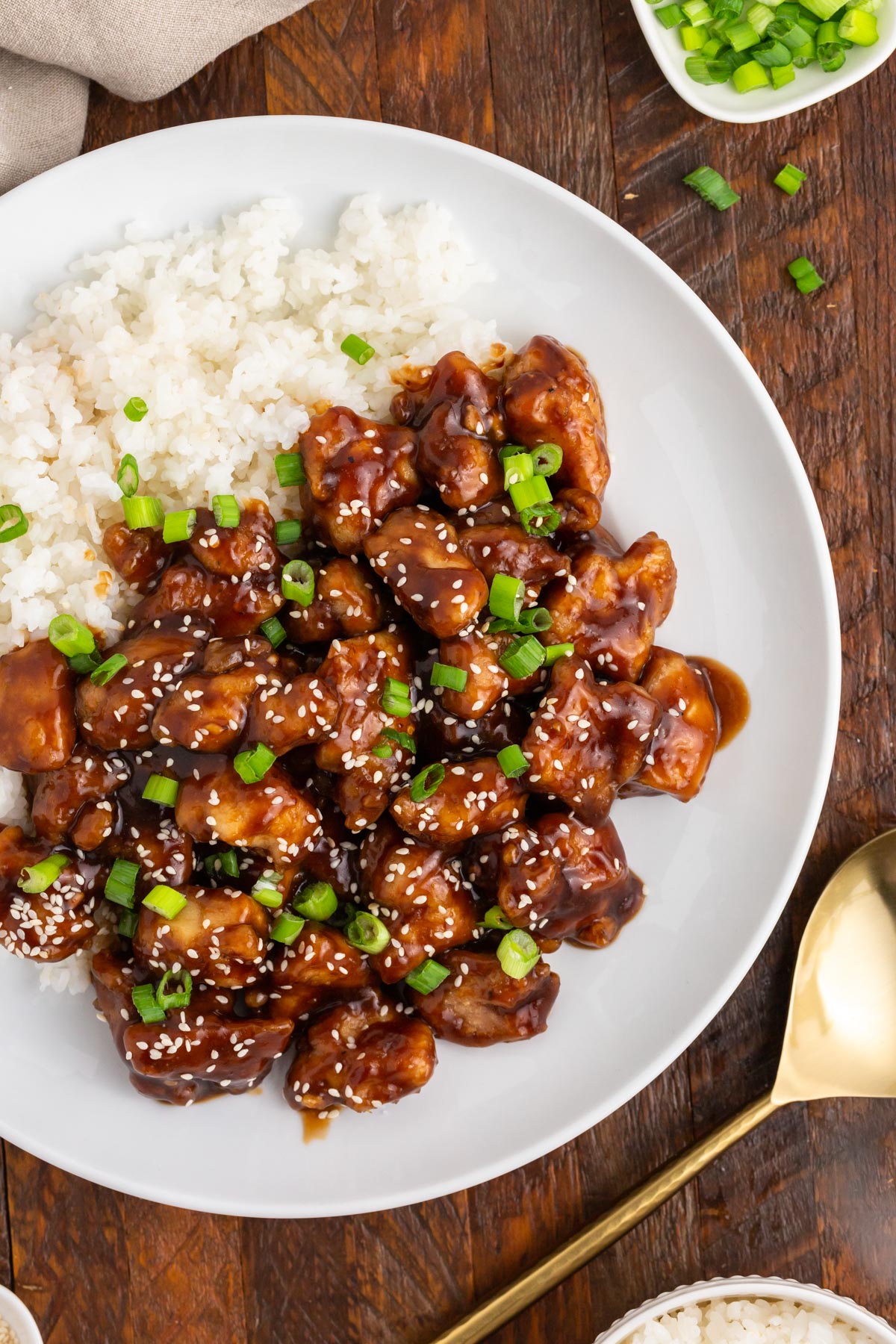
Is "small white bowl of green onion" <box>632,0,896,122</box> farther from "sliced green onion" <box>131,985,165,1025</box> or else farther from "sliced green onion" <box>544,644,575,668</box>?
"sliced green onion" <box>131,985,165,1025</box>

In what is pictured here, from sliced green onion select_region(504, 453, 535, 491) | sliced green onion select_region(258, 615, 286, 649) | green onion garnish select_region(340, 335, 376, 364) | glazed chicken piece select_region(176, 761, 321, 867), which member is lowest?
glazed chicken piece select_region(176, 761, 321, 867)

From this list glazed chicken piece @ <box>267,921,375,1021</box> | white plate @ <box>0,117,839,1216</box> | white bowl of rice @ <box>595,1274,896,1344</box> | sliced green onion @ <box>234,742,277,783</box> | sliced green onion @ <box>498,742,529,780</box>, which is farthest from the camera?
white bowl of rice @ <box>595,1274,896,1344</box>

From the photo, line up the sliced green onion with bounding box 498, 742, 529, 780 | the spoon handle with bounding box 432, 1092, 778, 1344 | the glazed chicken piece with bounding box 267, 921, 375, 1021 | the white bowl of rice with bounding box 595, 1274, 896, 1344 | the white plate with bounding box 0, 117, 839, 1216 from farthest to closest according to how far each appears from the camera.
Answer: the spoon handle with bounding box 432, 1092, 778, 1344 < the white bowl of rice with bounding box 595, 1274, 896, 1344 < the white plate with bounding box 0, 117, 839, 1216 < the glazed chicken piece with bounding box 267, 921, 375, 1021 < the sliced green onion with bounding box 498, 742, 529, 780

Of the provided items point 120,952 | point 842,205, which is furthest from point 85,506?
point 842,205

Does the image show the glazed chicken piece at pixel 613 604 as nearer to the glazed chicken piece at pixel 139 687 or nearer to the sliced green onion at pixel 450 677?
the sliced green onion at pixel 450 677

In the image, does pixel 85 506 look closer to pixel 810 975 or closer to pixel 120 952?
pixel 120 952

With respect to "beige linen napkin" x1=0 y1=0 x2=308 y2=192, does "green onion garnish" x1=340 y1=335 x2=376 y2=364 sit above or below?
below

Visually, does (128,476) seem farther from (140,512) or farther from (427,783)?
(427,783)

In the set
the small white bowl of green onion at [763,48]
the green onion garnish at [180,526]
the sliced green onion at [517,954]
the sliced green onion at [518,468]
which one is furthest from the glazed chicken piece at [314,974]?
the small white bowl of green onion at [763,48]

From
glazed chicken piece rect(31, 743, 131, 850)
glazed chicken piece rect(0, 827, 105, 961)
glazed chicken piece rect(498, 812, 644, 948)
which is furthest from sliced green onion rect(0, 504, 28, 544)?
glazed chicken piece rect(498, 812, 644, 948)
